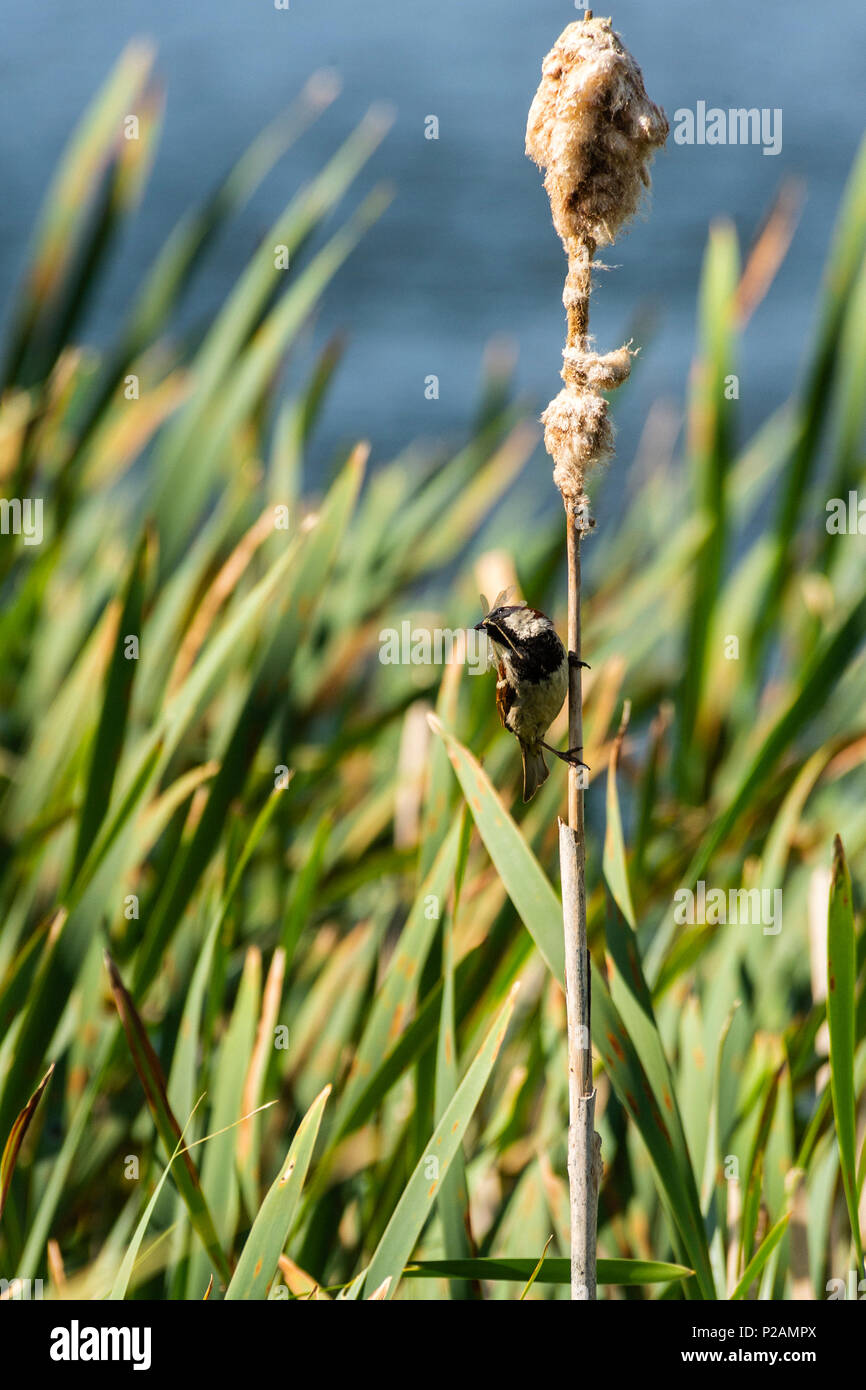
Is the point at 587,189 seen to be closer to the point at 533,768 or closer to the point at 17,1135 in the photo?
the point at 533,768

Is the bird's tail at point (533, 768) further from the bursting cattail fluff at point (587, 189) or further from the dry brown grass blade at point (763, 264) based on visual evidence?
the dry brown grass blade at point (763, 264)

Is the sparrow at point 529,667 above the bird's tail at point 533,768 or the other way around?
above

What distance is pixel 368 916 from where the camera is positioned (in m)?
0.66

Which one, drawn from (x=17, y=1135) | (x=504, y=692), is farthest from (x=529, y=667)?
(x=17, y=1135)

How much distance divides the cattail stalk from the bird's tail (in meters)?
0.02

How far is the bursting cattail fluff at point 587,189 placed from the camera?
0.69 ft

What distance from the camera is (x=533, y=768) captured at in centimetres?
24

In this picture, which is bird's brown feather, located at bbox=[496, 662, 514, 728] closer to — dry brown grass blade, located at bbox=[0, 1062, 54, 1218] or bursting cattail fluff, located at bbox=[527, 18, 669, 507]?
bursting cattail fluff, located at bbox=[527, 18, 669, 507]

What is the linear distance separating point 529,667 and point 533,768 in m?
0.03

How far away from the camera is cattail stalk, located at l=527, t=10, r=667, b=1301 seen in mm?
210

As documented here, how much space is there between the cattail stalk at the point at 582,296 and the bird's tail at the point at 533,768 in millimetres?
19

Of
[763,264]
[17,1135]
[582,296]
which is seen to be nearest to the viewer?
[582,296]

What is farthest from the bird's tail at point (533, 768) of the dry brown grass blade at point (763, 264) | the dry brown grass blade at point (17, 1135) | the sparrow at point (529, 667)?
the dry brown grass blade at point (763, 264)

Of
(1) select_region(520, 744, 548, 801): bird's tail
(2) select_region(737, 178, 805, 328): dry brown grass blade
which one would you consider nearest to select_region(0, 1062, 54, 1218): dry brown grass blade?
(1) select_region(520, 744, 548, 801): bird's tail
